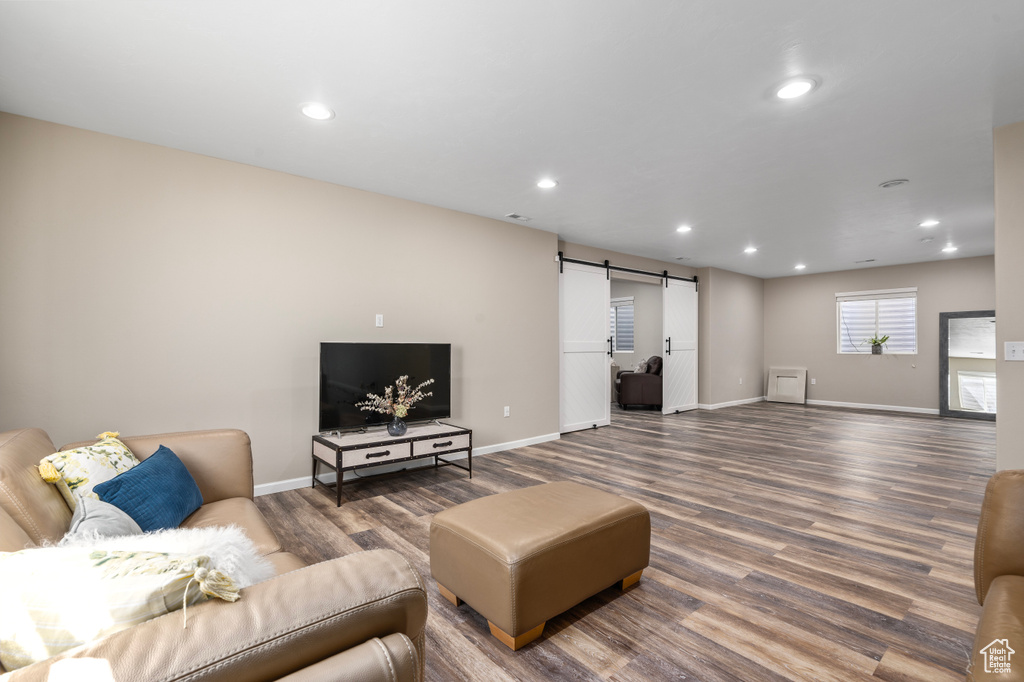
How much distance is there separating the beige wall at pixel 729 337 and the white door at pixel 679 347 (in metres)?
0.18

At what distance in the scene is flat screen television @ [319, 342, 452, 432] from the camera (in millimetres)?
3896

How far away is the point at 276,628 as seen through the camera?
849 millimetres

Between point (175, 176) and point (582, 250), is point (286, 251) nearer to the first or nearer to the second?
point (175, 176)

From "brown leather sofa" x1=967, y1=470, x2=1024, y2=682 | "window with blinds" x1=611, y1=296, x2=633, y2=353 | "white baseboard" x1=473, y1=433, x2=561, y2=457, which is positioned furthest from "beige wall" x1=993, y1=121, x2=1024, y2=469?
"window with blinds" x1=611, y1=296, x2=633, y2=353

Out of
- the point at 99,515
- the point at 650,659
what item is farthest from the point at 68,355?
the point at 650,659

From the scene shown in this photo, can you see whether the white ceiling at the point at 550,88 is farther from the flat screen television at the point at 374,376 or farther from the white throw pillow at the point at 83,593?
the white throw pillow at the point at 83,593

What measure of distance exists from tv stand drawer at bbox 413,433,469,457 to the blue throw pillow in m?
1.88

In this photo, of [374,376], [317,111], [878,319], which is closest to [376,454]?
[374,376]

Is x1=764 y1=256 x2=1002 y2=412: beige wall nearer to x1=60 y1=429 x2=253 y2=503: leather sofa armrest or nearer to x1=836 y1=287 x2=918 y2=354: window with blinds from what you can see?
x1=836 y1=287 x2=918 y2=354: window with blinds

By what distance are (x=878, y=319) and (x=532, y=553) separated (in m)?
9.36

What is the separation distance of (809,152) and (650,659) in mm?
3395

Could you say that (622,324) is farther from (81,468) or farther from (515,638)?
(81,468)

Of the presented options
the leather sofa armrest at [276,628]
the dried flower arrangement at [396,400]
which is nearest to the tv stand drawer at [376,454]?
the dried flower arrangement at [396,400]

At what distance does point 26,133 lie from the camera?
292 cm
